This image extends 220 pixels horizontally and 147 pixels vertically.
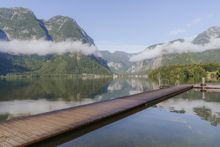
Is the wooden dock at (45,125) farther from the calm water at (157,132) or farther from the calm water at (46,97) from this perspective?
the calm water at (46,97)

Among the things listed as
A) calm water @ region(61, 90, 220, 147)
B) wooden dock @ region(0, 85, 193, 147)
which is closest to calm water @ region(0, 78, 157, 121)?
wooden dock @ region(0, 85, 193, 147)

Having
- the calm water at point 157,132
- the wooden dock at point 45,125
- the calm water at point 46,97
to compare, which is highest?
the wooden dock at point 45,125

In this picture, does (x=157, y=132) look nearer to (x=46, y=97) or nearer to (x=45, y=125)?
(x=45, y=125)

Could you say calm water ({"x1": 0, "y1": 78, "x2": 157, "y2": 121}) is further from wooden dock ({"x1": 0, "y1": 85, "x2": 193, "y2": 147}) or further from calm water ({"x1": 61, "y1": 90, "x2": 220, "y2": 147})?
calm water ({"x1": 61, "y1": 90, "x2": 220, "y2": 147})

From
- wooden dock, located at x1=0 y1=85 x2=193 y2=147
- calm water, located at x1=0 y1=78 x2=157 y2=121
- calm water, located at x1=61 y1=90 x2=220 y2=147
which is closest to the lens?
wooden dock, located at x1=0 y1=85 x2=193 y2=147

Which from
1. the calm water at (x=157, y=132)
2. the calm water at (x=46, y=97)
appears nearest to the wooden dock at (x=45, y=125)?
the calm water at (x=157, y=132)

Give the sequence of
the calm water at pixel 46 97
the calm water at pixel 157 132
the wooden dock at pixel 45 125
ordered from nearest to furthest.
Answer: the wooden dock at pixel 45 125, the calm water at pixel 157 132, the calm water at pixel 46 97

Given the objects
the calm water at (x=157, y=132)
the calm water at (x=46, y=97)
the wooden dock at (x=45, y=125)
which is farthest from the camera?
the calm water at (x=46, y=97)

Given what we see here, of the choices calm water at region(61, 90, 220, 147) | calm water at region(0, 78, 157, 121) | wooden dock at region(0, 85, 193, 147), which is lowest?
calm water at region(0, 78, 157, 121)

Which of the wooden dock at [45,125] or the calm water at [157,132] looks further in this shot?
the calm water at [157,132]

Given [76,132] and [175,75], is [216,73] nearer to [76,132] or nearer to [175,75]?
[175,75]

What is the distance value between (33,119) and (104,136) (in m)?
4.78

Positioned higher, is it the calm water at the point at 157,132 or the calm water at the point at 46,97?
the calm water at the point at 157,132

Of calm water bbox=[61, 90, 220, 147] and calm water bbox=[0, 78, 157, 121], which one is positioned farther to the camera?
calm water bbox=[0, 78, 157, 121]
